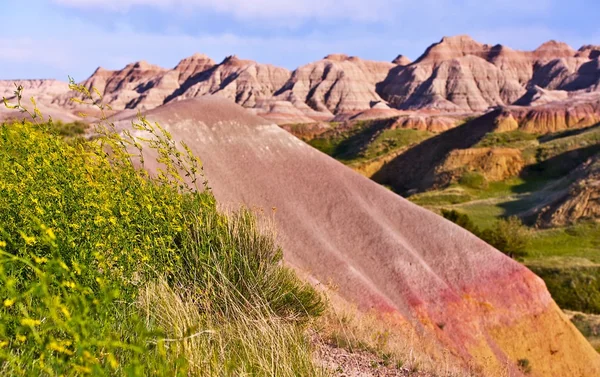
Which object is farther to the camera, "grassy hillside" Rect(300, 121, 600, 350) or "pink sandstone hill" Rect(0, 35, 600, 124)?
"pink sandstone hill" Rect(0, 35, 600, 124)

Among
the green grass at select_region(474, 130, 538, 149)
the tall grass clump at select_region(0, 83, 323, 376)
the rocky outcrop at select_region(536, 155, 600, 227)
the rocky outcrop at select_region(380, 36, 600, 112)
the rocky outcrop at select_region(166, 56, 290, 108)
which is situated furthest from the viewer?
the rocky outcrop at select_region(166, 56, 290, 108)

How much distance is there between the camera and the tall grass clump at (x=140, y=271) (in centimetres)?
366

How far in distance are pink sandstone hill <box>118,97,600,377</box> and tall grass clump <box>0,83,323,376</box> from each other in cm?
908

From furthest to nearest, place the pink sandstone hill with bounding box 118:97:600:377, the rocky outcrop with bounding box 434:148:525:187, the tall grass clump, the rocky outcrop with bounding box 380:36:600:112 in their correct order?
1. the rocky outcrop with bounding box 380:36:600:112
2. the rocky outcrop with bounding box 434:148:525:187
3. the pink sandstone hill with bounding box 118:97:600:377
4. the tall grass clump

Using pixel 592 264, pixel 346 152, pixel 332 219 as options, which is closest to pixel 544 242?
pixel 592 264

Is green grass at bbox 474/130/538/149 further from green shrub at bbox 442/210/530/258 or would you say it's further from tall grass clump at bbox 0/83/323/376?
tall grass clump at bbox 0/83/323/376

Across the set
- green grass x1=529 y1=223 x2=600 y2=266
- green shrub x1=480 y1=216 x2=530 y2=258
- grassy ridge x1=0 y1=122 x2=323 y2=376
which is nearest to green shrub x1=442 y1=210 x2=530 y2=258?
green shrub x1=480 y1=216 x2=530 y2=258

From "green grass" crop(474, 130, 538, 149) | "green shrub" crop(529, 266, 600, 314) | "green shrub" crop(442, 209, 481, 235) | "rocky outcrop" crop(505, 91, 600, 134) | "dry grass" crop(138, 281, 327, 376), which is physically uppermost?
"rocky outcrop" crop(505, 91, 600, 134)

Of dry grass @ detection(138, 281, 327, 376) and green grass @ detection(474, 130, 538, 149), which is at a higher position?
dry grass @ detection(138, 281, 327, 376)

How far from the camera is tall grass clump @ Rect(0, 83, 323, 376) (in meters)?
3.66

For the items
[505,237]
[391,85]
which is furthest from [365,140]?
[391,85]

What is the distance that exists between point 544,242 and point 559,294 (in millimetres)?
10912

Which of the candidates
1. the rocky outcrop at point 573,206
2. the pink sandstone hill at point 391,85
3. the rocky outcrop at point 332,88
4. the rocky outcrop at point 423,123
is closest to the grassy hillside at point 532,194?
the rocky outcrop at point 573,206

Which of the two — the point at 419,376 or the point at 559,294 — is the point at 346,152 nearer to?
the point at 559,294
